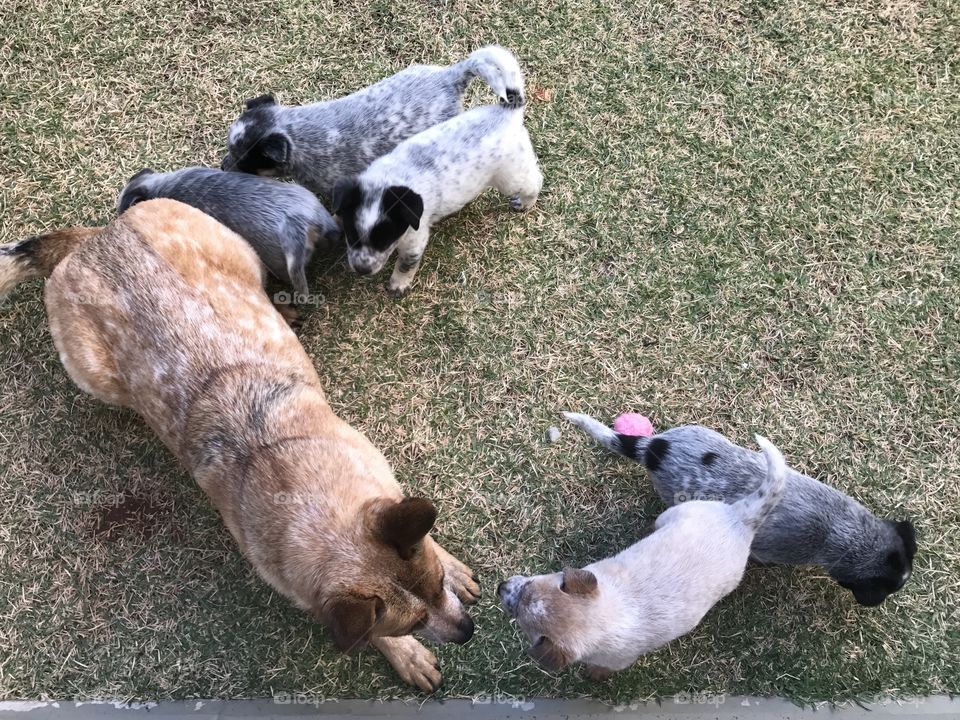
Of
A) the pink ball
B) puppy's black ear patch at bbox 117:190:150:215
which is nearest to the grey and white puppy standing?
puppy's black ear patch at bbox 117:190:150:215

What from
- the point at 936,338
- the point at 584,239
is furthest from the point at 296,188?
the point at 936,338

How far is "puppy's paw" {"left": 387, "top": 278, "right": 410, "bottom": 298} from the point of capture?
384 centimetres

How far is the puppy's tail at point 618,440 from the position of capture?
3295 millimetres

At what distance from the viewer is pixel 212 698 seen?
3.38 metres

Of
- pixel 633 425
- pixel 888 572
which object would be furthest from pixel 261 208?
pixel 888 572

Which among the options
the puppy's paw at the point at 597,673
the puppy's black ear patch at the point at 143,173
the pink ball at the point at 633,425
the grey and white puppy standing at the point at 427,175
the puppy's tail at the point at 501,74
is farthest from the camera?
the puppy's black ear patch at the point at 143,173

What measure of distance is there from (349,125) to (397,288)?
935mm

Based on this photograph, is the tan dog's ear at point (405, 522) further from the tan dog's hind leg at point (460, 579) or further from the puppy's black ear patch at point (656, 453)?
the puppy's black ear patch at point (656, 453)

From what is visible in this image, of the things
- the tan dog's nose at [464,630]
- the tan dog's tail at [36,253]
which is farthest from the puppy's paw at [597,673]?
the tan dog's tail at [36,253]

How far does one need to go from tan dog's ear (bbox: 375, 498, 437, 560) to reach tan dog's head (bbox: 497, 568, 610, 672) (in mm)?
701

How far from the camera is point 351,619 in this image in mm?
2184

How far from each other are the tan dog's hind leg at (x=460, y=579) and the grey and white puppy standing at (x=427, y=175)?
1562mm

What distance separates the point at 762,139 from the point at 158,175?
11.8 ft

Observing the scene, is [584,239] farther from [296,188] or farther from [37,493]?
[37,493]
